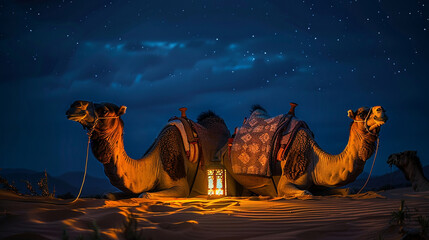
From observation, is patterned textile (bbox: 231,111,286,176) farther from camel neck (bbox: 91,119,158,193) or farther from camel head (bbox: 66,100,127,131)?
camel head (bbox: 66,100,127,131)

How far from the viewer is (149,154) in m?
6.44

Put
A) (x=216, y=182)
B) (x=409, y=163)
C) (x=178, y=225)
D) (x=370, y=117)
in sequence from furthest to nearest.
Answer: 1. (x=409, y=163)
2. (x=216, y=182)
3. (x=370, y=117)
4. (x=178, y=225)

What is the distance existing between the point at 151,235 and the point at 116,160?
2627 millimetres

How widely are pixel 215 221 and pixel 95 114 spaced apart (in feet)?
6.90

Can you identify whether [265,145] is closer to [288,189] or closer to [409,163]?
[288,189]

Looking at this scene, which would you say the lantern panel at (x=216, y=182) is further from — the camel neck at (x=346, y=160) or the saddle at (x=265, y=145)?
the camel neck at (x=346, y=160)

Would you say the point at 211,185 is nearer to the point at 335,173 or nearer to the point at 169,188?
the point at 169,188

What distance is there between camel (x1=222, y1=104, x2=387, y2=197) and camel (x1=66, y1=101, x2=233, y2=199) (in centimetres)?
75

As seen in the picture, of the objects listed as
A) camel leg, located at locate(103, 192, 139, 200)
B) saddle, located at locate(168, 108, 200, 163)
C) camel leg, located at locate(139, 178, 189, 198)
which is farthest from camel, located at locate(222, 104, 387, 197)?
camel leg, located at locate(103, 192, 139, 200)

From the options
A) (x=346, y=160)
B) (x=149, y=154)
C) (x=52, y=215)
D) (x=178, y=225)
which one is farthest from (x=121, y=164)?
(x=346, y=160)

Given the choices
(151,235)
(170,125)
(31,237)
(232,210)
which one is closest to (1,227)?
(31,237)

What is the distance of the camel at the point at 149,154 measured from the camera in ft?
16.2

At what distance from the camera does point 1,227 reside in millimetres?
2855

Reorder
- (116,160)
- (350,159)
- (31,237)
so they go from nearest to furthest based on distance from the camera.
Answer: (31,237), (116,160), (350,159)
